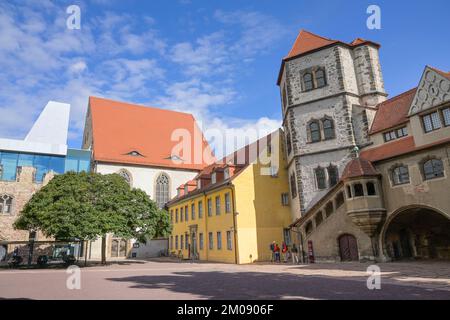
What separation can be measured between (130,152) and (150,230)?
1838 cm

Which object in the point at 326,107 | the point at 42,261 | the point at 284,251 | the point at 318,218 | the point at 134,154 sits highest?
the point at 134,154

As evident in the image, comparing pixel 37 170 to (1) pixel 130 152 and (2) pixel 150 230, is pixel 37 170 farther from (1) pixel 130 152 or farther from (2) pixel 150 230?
(2) pixel 150 230

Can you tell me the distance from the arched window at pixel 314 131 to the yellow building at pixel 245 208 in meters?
4.55

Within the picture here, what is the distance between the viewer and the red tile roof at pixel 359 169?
20953 mm

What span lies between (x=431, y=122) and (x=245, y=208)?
47.5 ft

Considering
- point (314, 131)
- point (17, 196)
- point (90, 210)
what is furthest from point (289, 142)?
point (17, 196)

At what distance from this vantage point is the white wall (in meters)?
43.0

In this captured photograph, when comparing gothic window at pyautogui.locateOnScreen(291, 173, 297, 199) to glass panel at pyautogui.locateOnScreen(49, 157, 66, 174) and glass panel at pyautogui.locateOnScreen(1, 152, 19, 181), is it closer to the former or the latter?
glass panel at pyautogui.locateOnScreen(49, 157, 66, 174)

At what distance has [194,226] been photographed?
34.2 m

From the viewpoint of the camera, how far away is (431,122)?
1934cm

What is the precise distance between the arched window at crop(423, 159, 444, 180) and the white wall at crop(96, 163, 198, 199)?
33.2 metres

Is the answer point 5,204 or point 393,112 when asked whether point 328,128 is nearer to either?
point 393,112

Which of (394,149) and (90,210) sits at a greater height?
(394,149)

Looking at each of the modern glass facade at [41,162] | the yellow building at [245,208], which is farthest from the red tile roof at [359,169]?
the modern glass facade at [41,162]
